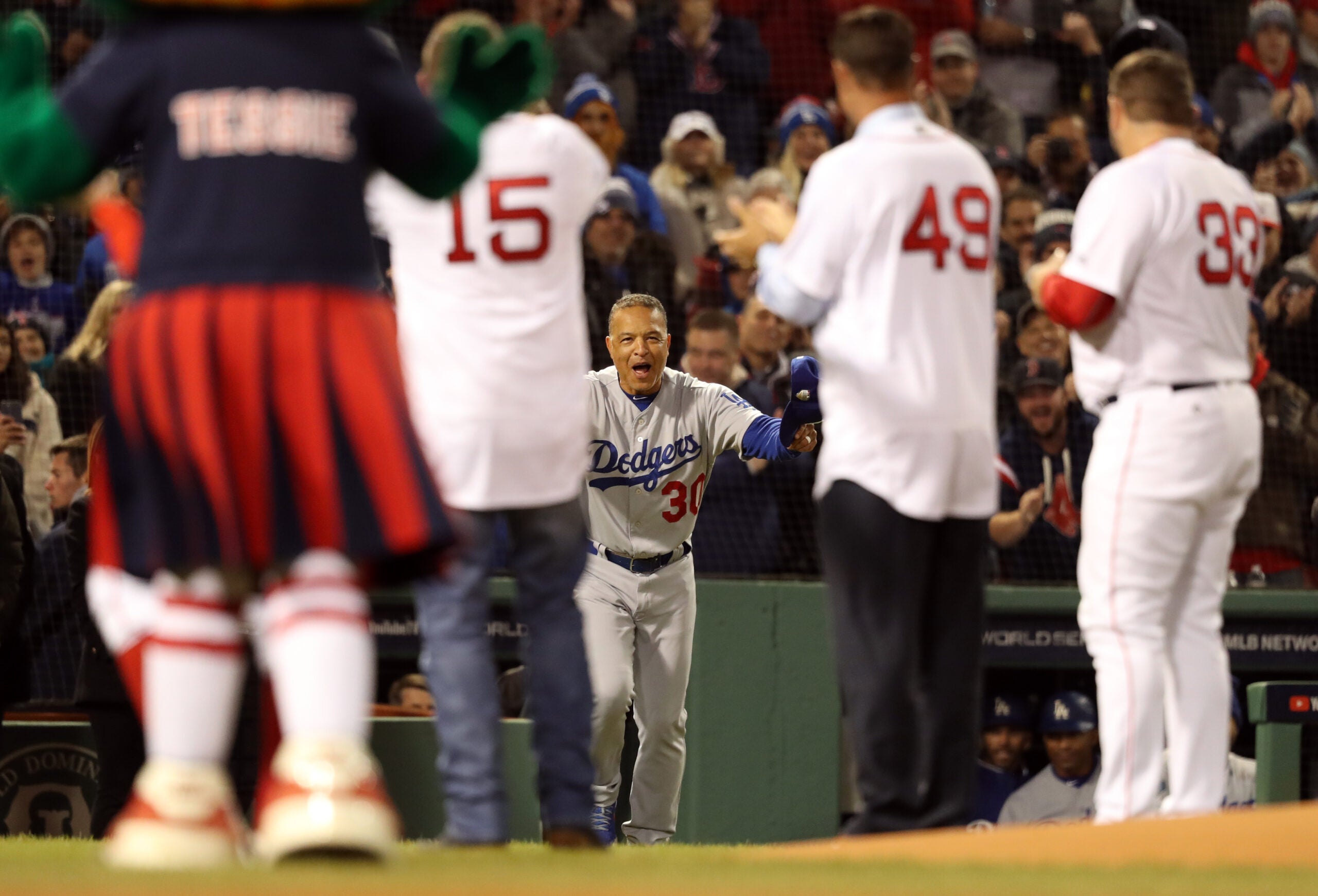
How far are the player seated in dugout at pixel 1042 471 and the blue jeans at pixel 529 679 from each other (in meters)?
4.62

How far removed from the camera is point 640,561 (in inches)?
259

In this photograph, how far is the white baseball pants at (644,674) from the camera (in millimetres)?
6414

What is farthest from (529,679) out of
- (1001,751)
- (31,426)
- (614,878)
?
(31,426)

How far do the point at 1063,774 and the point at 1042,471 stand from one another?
4.72 ft

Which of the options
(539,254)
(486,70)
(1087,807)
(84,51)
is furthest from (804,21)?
(486,70)

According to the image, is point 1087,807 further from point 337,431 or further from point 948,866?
point 337,431

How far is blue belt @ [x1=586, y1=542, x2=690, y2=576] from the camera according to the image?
6.56 metres

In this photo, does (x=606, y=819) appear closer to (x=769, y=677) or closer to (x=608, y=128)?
(x=769, y=677)

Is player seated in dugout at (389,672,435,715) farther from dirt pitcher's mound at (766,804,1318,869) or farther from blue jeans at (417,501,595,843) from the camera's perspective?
dirt pitcher's mound at (766,804,1318,869)

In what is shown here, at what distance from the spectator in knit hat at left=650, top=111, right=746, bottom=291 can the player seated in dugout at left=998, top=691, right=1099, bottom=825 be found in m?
3.46

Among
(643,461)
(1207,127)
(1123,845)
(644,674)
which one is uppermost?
(1207,127)

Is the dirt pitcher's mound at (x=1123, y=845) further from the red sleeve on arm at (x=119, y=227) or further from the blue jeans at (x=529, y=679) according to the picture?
the red sleeve on arm at (x=119, y=227)

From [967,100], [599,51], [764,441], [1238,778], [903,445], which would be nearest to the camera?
[903,445]

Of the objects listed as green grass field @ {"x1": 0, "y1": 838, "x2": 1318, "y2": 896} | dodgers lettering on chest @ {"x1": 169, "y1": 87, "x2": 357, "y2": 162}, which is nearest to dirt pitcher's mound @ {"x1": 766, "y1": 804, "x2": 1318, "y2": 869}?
green grass field @ {"x1": 0, "y1": 838, "x2": 1318, "y2": 896}
